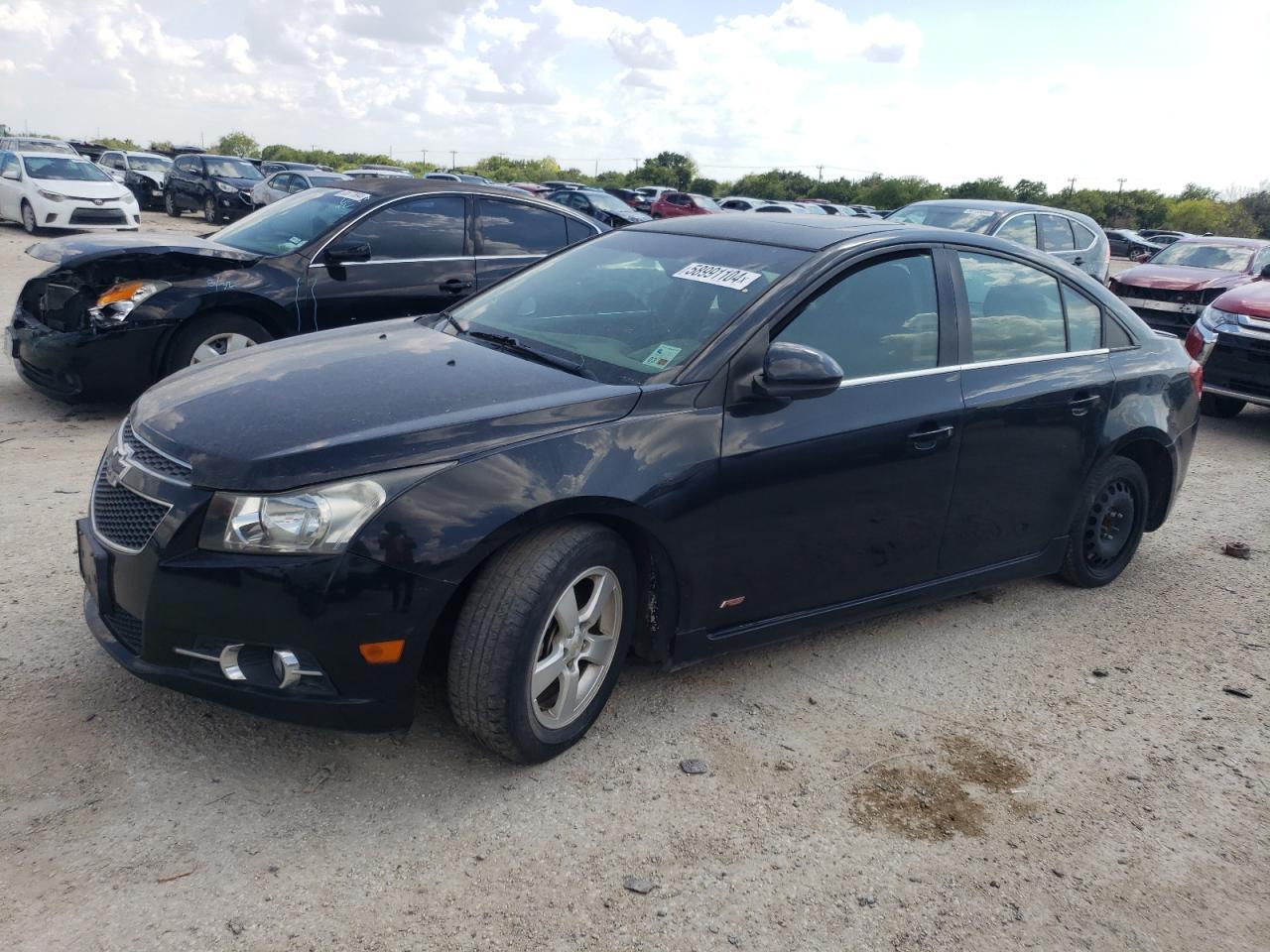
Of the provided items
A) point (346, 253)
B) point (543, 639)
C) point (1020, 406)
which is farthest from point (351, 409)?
point (346, 253)

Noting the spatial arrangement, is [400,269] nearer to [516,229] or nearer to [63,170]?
[516,229]

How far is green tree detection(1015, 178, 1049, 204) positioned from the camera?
5031 cm

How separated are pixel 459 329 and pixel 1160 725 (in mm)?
3050

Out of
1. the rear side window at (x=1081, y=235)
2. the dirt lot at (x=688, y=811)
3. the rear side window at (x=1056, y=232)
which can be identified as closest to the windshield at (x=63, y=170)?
the rear side window at (x=1056, y=232)

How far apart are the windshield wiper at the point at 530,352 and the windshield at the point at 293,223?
11.9 feet

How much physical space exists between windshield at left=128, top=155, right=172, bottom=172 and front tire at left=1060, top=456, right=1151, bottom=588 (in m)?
31.6

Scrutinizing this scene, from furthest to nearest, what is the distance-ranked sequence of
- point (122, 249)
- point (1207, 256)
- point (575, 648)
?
1. point (1207, 256)
2. point (122, 249)
3. point (575, 648)

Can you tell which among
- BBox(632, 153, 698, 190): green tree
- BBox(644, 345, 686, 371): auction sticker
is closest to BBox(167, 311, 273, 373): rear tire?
BBox(644, 345, 686, 371): auction sticker

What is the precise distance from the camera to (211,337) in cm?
673

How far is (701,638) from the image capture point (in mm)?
3543

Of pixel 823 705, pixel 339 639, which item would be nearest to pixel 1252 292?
pixel 823 705

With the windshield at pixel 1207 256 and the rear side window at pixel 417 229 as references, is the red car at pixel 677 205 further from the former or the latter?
the rear side window at pixel 417 229

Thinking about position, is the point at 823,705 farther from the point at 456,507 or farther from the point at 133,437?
the point at 133,437

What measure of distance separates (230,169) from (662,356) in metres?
27.2
